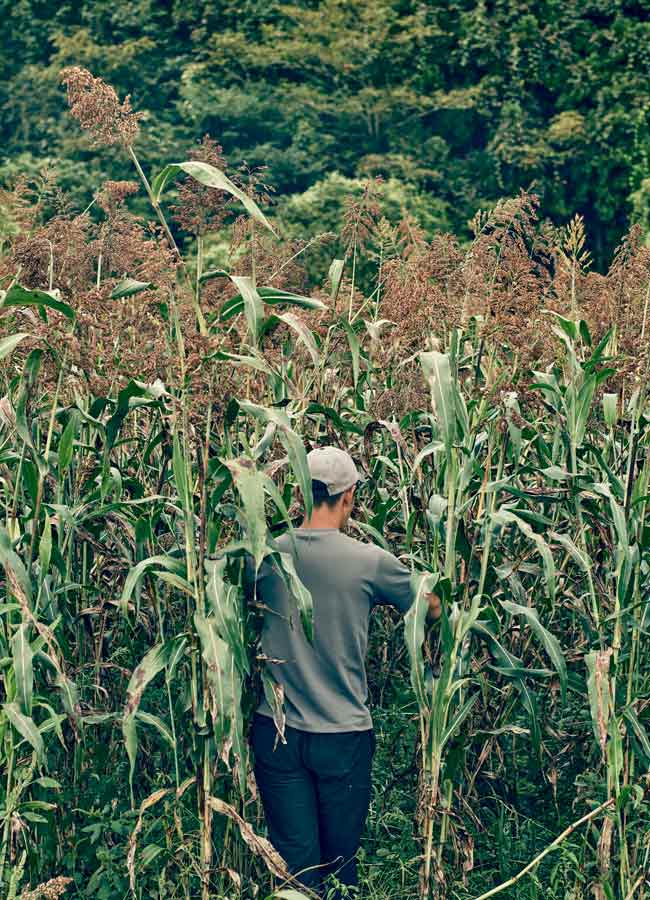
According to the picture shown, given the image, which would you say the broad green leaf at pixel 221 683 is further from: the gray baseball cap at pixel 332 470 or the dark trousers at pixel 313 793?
the gray baseball cap at pixel 332 470

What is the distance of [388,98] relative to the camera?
1845 centimetres

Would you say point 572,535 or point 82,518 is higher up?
point 82,518

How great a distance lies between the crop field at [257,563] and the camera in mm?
3580

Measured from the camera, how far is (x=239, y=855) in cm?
402

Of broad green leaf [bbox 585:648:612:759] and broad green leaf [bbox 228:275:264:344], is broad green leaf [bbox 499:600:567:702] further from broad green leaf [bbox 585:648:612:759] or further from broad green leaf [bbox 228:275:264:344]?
broad green leaf [bbox 228:275:264:344]

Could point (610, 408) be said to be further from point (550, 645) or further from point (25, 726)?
point (25, 726)

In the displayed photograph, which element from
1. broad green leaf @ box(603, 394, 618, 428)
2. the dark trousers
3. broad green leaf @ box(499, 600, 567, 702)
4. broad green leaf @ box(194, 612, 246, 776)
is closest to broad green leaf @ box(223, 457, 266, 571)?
broad green leaf @ box(194, 612, 246, 776)

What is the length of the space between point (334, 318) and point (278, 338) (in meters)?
0.26

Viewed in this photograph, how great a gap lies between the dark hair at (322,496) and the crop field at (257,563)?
0.18 m

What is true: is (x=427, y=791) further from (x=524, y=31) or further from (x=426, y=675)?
(x=524, y=31)

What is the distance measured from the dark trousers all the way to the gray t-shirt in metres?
0.06

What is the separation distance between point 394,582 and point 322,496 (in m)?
0.35

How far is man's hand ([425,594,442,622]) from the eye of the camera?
3.83 metres

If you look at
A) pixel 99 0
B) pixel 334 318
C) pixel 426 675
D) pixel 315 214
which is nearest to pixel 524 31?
pixel 315 214
